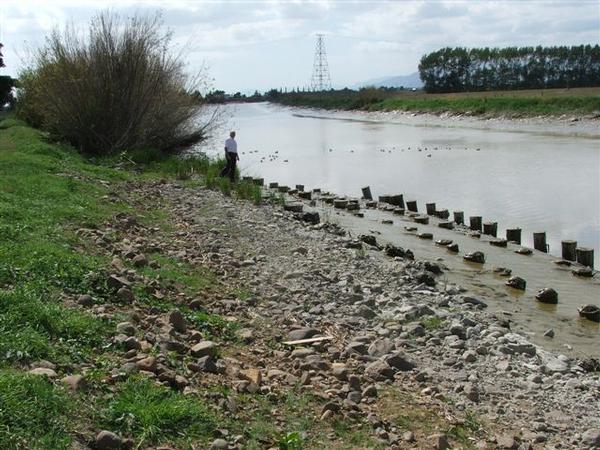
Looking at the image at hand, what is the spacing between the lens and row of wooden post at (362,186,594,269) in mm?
15730

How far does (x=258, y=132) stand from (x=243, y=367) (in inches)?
2466

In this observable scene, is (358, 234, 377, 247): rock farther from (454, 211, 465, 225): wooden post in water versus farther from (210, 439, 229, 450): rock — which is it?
(210, 439, 229, 450): rock

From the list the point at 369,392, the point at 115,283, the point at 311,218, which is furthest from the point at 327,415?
the point at 311,218

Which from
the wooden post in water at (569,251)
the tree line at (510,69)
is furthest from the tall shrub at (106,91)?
the tree line at (510,69)

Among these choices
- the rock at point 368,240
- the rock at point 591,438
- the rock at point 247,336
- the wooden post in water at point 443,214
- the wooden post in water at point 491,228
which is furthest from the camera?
the wooden post in water at point 443,214

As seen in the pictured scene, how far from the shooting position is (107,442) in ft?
15.3

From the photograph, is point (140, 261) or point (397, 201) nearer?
point (140, 261)

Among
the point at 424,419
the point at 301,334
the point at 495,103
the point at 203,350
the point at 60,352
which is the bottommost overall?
the point at 424,419

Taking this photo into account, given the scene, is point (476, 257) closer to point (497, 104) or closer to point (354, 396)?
point (354, 396)

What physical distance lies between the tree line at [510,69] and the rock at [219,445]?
94247 millimetres

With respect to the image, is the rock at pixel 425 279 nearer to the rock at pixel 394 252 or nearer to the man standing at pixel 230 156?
the rock at pixel 394 252

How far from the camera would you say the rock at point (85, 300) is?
23.9ft

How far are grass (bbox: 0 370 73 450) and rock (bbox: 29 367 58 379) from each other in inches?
3.8

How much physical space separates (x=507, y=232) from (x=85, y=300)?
1359 cm
